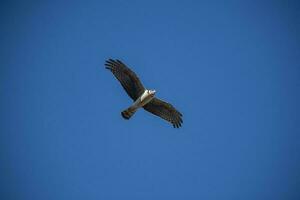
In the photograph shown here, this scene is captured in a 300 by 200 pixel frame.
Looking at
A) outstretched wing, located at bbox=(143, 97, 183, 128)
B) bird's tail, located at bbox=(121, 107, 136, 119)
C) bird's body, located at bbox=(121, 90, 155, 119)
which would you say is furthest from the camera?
outstretched wing, located at bbox=(143, 97, 183, 128)

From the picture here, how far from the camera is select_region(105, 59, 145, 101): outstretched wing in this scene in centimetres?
1675

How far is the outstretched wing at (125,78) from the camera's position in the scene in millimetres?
16750

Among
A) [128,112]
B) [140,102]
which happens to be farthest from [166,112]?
[128,112]

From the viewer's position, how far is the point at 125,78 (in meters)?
16.9

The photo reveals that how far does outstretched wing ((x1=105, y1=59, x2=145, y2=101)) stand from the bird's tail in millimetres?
459

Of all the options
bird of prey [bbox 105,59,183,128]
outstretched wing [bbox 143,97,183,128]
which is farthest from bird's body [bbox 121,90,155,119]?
outstretched wing [bbox 143,97,183,128]

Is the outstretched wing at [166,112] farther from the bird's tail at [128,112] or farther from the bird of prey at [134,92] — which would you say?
the bird's tail at [128,112]

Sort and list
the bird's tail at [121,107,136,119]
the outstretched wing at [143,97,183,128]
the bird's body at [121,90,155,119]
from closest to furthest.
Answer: the bird's body at [121,90,155,119], the bird's tail at [121,107,136,119], the outstretched wing at [143,97,183,128]

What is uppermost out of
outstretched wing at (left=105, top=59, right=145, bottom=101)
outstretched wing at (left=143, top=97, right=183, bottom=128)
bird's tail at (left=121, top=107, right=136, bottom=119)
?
outstretched wing at (left=143, top=97, right=183, bottom=128)

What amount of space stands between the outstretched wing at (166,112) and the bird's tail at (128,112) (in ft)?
2.58

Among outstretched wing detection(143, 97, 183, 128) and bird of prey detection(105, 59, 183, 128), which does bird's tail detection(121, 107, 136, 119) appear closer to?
bird of prey detection(105, 59, 183, 128)

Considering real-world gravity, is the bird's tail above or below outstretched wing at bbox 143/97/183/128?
below
